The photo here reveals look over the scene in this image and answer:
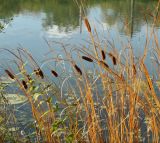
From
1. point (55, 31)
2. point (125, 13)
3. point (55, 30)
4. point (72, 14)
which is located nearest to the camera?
point (125, 13)

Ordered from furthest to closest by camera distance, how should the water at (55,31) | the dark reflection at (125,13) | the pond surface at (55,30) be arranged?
the dark reflection at (125,13) < the pond surface at (55,30) < the water at (55,31)

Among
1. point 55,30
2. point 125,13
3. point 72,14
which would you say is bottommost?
point 72,14

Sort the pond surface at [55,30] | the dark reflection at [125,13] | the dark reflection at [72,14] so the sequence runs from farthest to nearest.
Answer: the dark reflection at [72,14] → the dark reflection at [125,13] → the pond surface at [55,30]

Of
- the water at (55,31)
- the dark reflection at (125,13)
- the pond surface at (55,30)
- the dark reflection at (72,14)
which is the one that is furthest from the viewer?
the dark reflection at (72,14)

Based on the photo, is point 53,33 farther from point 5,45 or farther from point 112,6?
point 112,6

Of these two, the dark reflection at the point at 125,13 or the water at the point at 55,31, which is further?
the dark reflection at the point at 125,13

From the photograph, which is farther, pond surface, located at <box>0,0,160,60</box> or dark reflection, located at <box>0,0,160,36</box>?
dark reflection, located at <box>0,0,160,36</box>

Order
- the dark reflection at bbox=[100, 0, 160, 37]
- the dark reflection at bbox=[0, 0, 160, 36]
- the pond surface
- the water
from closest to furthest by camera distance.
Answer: the water, the pond surface, the dark reflection at bbox=[100, 0, 160, 37], the dark reflection at bbox=[0, 0, 160, 36]

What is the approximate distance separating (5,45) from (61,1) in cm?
1520

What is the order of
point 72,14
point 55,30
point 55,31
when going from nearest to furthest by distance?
1. point 55,31
2. point 55,30
3. point 72,14

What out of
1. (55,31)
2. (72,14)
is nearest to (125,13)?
(55,31)

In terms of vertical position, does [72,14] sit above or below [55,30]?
below

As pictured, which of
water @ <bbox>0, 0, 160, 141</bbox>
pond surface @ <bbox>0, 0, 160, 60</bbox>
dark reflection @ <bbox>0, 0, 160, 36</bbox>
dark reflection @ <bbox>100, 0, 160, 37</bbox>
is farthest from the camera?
dark reflection @ <bbox>0, 0, 160, 36</bbox>

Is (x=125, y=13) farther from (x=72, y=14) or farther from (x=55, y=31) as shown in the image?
(x=72, y=14)
